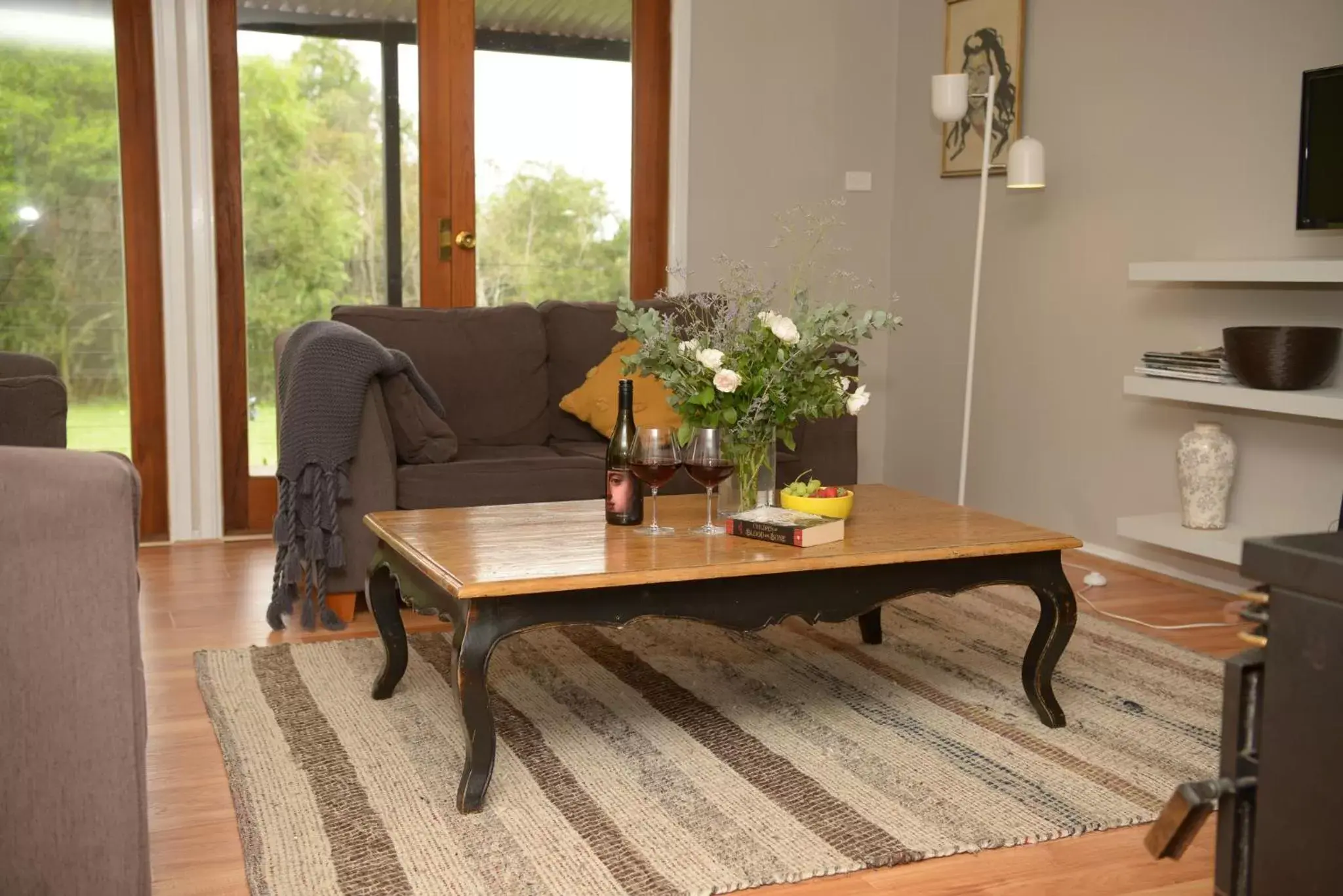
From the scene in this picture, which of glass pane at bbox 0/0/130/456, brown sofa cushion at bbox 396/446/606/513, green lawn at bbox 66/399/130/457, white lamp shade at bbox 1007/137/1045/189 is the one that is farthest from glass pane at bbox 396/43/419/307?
white lamp shade at bbox 1007/137/1045/189

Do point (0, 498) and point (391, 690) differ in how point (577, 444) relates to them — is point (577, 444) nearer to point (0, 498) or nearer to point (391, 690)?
point (391, 690)

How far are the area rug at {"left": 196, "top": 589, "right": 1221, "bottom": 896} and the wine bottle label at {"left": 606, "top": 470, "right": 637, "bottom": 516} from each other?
456 mm

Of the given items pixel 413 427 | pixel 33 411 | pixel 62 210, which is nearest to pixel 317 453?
pixel 413 427

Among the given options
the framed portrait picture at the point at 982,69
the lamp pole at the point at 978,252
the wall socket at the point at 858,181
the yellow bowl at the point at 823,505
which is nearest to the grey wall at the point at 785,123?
the wall socket at the point at 858,181

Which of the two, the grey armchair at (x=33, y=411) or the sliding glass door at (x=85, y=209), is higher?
the sliding glass door at (x=85, y=209)

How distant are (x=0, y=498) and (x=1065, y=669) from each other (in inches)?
98.4

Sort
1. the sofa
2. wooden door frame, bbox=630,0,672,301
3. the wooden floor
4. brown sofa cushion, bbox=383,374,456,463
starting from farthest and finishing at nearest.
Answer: wooden door frame, bbox=630,0,672,301 → brown sofa cushion, bbox=383,374,456,463 → the sofa → the wooden floor

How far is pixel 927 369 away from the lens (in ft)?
18.3

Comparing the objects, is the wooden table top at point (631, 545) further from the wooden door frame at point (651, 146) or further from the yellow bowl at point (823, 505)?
the wooden door frame at point (651, 146)

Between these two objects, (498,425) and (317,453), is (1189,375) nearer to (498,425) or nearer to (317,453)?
(498,425)

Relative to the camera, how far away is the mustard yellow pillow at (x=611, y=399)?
4.14 m

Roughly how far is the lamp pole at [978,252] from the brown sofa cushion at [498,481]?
1.62 metres

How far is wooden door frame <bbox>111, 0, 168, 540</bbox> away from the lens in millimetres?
4609

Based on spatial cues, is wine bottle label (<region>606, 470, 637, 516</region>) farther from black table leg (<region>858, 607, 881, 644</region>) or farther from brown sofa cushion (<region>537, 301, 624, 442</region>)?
brown sofa cushion (<region>537, 301, 624, 442</region>)
